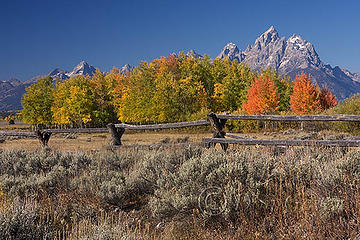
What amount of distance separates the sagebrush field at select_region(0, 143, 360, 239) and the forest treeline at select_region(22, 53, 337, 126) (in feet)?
88.7

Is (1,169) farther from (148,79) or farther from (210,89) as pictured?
Answer: (210,89)

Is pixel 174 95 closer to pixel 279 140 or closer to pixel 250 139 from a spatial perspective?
pixel 250 139

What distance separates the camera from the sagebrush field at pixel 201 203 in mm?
3232

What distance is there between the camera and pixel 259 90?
32438 mm

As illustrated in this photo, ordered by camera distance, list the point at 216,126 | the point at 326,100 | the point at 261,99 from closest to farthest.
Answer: the point at 216,126
the point at 261,99
the point at 326,100

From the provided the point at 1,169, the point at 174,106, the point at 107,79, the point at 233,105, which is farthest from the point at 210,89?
the point at 1,169

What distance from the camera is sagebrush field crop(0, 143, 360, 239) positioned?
3232 mm

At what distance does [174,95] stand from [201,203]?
3331 centimetres

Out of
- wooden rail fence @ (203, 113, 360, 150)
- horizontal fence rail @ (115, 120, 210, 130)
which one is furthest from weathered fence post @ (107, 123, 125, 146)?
wooden rail fence @ (203, 113, 360, 150)

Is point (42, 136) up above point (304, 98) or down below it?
below

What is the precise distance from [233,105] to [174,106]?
33.8ft

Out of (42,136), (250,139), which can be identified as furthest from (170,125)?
(42,136)

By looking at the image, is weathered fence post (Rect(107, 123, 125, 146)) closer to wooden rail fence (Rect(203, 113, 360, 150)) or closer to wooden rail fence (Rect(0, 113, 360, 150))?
wooden rail fence (Rect(0, 113, 360, 150))

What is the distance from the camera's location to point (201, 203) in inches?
154
